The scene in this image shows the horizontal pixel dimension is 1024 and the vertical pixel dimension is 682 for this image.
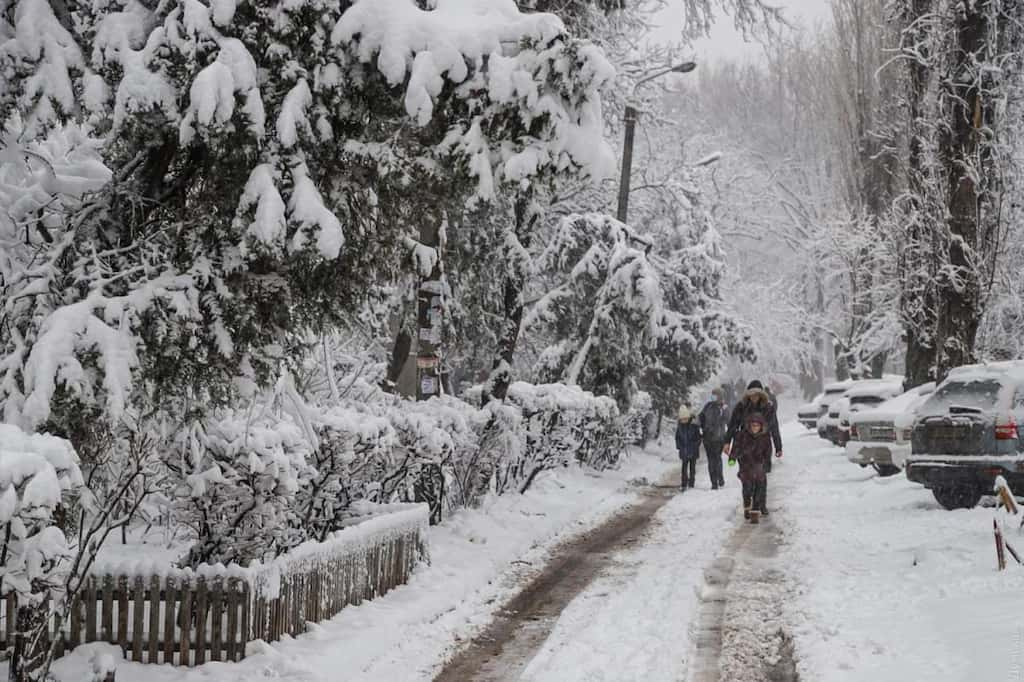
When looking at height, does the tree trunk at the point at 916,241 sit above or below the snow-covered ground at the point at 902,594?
above

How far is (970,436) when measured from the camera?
13336mm

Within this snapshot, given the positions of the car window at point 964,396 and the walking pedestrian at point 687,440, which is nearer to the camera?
the car window at point 964,396

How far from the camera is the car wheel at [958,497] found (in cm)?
1409

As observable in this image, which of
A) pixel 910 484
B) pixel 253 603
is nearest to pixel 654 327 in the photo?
pixel 910 484

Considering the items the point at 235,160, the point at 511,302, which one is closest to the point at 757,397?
the point at 511,302

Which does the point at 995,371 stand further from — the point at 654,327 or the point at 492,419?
the point at 654,327

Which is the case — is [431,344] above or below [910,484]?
above

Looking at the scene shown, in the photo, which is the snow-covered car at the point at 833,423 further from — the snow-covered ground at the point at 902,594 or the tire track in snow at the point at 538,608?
the tire track in snow at the point at 538,608

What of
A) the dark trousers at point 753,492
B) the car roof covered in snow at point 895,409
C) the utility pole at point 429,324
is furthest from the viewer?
the car roof covered in snow at point 895,409

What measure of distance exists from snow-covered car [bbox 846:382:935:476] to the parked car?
3.67 metres

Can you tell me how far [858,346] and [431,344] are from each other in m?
25.1

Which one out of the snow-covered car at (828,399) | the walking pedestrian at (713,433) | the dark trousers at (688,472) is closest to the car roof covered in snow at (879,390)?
the walking pedestrian at (713,433)

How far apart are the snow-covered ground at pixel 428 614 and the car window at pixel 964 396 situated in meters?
4.89

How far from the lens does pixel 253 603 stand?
7.29m
